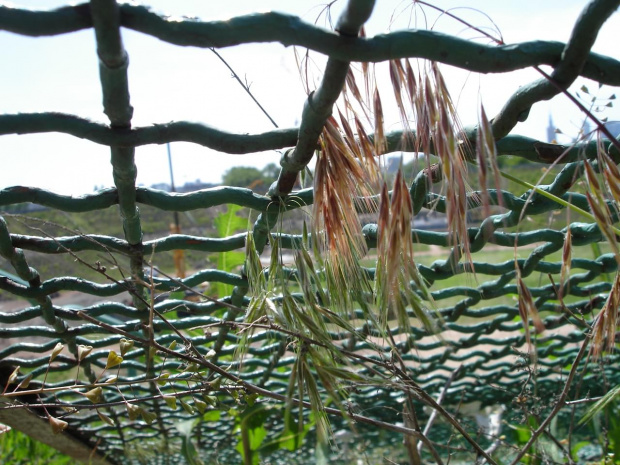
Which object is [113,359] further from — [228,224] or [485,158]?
[228,224]

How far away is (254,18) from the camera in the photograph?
0.54 metres

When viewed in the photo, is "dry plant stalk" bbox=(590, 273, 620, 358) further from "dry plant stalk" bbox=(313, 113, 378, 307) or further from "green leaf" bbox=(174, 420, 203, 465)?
"green leaf" bbox=(174, 420, 203, 465)

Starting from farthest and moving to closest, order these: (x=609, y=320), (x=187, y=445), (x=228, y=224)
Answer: (x=228, y=224) < (x=187, y=445) < (x=609, y=320)

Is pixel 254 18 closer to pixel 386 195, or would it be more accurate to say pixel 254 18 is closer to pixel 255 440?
pixel 386 195

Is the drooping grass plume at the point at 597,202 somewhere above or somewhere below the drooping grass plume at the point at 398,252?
above

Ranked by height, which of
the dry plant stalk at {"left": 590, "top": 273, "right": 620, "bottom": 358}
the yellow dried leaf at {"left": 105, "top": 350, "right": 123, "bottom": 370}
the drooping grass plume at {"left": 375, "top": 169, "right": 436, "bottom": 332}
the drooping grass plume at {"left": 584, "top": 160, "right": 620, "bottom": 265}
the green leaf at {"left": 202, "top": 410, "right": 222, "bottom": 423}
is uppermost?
the drooping grass plume at {"left": 584, "top": 160, "right": 620, "bottom": 265}

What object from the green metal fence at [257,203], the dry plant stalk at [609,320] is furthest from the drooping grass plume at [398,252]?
the dry plant stalk at [609,320]

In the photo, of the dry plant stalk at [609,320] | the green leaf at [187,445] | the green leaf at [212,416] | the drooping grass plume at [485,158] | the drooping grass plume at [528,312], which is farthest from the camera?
the green leaf at [212,416]

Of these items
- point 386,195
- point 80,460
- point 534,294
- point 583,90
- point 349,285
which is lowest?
point 80,460

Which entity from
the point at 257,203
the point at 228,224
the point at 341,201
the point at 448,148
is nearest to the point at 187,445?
the point at 228,224

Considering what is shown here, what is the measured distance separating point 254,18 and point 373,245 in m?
0.48

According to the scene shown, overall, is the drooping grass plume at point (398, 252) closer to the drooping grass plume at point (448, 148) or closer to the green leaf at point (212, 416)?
the drooping grass plume at point (448, 148)

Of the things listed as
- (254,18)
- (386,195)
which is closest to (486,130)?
(386,195)

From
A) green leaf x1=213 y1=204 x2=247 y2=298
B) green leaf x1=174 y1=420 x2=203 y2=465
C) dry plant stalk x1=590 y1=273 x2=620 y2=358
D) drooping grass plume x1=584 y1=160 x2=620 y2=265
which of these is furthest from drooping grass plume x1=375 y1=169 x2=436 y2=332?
green leaf x1=213 y1=204 x2=247 y2=298
